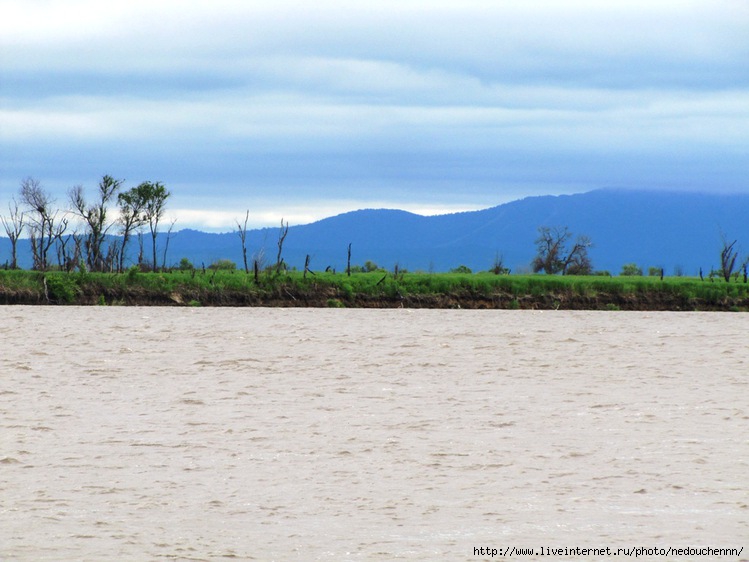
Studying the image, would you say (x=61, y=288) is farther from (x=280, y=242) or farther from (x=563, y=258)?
(x=563, y=258)

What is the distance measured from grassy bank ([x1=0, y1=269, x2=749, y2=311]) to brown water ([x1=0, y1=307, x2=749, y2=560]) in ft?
128

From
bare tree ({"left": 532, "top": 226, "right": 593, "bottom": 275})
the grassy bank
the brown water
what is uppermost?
bare tree ({"left": 532, "top": 226, "right": 593, "bottom": 275})

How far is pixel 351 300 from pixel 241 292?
8.33 metres

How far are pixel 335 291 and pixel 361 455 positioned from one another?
6687 cm

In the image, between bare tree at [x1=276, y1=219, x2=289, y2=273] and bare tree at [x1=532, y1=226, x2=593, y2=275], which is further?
bare tree at [x1=532, y1=226, x2=593, y2=275]

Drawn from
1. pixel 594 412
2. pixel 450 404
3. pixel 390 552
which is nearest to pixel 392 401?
pixel 450 404

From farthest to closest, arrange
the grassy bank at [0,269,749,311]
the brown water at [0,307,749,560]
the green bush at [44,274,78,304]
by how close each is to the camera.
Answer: the grassy bank at [0,269,749,311] < the green bush at [44,274,78,304] < the brown water at [0,307,749,560]

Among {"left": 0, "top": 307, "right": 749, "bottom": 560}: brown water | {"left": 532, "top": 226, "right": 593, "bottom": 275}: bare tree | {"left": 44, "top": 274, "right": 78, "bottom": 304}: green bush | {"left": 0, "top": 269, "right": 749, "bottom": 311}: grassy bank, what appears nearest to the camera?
{"left": 0, "top": 307, "right": 749, "bottom": 560}: brown water

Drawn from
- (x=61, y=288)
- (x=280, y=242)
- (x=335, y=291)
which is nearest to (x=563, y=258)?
(x=280, y=242)

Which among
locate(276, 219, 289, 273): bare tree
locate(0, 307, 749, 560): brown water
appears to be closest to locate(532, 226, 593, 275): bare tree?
locate(276, 219, 289, 273): bare tree

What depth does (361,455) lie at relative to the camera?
19094mm

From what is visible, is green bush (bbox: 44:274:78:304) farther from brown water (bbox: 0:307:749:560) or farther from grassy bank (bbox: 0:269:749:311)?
brown water (bbox: 0:307:749:560)

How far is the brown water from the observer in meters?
12.8

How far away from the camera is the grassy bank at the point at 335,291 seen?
279 ft
